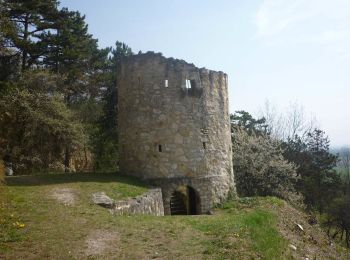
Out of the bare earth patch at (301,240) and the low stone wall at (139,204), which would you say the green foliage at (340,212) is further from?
the low stone wall at (139,204)

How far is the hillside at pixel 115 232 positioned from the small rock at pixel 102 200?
22cm

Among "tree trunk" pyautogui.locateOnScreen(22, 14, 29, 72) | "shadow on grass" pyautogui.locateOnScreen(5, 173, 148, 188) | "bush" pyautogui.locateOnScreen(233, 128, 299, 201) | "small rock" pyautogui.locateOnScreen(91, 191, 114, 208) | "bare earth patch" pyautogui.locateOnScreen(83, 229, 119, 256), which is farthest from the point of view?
"bush" pyautogui.locateOnScreen(233, 128, 299, 201)

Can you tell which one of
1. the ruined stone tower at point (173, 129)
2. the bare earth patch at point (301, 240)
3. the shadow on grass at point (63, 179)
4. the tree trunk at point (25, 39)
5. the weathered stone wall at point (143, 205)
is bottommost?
the bare earth patch at point (301, 240)

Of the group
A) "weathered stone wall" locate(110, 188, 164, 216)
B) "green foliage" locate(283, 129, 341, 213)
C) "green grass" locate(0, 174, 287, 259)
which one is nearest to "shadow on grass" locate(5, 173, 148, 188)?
"green grass" locate(0, 174, 287, 259)

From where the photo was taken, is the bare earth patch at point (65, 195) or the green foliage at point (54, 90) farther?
the green foliage at point (54, 90)

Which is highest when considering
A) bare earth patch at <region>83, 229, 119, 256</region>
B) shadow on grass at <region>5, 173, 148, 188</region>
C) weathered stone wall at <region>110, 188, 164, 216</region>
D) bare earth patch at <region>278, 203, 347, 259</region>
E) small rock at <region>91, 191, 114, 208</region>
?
shadow on grass at <region>5, 173, 148, 188</region>

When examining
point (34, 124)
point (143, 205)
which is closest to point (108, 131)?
point (34, 124)

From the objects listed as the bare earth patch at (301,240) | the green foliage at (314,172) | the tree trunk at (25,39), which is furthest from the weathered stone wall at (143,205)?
the green foliage at (314,172)

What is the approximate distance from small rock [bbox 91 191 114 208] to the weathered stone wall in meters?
0.14

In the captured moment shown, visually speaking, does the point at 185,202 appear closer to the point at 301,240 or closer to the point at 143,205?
the point at 143,205

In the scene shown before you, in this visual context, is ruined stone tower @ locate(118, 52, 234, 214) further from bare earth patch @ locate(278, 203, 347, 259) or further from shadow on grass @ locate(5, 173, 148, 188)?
bare earth patch @ locate(278, 203, 347, 259)

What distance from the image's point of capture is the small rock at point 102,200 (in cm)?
1079

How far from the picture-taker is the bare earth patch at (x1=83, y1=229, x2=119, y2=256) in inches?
280

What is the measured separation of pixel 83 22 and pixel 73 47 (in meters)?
3.22
